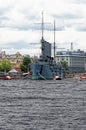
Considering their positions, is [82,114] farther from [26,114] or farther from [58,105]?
[58,105]

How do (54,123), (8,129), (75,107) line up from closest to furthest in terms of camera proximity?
(8,129)
(54,123)
(75,107)

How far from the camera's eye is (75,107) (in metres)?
69.1

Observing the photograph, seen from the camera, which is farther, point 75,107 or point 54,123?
point 75,107

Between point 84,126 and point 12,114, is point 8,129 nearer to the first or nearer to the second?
point 84,126

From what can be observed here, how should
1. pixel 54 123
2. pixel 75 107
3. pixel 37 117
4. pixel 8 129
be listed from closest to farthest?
pixel 8 129
pixel 54 123
pixel 37 117
pixel 75 107

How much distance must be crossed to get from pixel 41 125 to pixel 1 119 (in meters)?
4.97

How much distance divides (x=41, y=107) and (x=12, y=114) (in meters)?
8.61

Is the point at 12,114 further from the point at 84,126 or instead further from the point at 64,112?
the point at 84,126

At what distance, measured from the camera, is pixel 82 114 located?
6056cm

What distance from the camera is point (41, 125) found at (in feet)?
173

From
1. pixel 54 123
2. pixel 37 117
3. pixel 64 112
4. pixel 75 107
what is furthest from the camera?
pixel 75 107

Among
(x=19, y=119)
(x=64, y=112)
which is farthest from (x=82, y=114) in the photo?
(x=19, y=119)

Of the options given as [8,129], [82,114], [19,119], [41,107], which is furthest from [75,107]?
[8,129]

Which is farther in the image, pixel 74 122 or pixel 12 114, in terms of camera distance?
pixel 12 114
